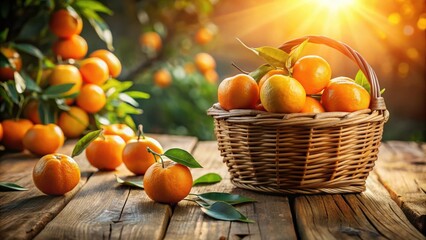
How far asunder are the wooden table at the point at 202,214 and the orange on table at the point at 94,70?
63cm

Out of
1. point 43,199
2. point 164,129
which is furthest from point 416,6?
point 43,199

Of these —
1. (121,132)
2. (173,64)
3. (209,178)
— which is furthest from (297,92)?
(173,64)

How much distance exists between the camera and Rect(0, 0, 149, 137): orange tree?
246cm

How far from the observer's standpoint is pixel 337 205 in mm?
1628

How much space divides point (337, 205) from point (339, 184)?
10 centimetres

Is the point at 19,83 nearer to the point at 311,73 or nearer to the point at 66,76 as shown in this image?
the point at 66,76

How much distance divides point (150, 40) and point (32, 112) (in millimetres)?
1391

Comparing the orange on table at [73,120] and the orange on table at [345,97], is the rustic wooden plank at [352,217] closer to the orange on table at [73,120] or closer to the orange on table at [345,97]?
the orange on table at [345,97]

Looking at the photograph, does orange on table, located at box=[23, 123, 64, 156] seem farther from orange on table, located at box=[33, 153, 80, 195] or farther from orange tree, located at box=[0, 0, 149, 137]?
orange on table, located at box=[33, 153, 80, 195]

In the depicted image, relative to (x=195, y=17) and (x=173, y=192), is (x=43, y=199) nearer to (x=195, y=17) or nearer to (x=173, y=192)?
(x=173, y=192)

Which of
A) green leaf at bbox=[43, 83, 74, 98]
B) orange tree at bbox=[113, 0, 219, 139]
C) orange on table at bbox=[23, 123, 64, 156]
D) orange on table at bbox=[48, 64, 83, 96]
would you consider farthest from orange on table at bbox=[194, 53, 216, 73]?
orange on table at bbox=[23, 123, 64, 156]

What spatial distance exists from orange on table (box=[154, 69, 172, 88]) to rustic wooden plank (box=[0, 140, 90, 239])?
5.10ft

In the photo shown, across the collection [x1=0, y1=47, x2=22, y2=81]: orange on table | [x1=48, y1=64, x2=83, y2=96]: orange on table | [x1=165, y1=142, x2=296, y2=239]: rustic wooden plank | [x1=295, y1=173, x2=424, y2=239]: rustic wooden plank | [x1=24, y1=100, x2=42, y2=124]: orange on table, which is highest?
[x1=0, y1=47, x2=22, y2=81]: orange on table

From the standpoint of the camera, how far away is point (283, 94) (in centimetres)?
157
